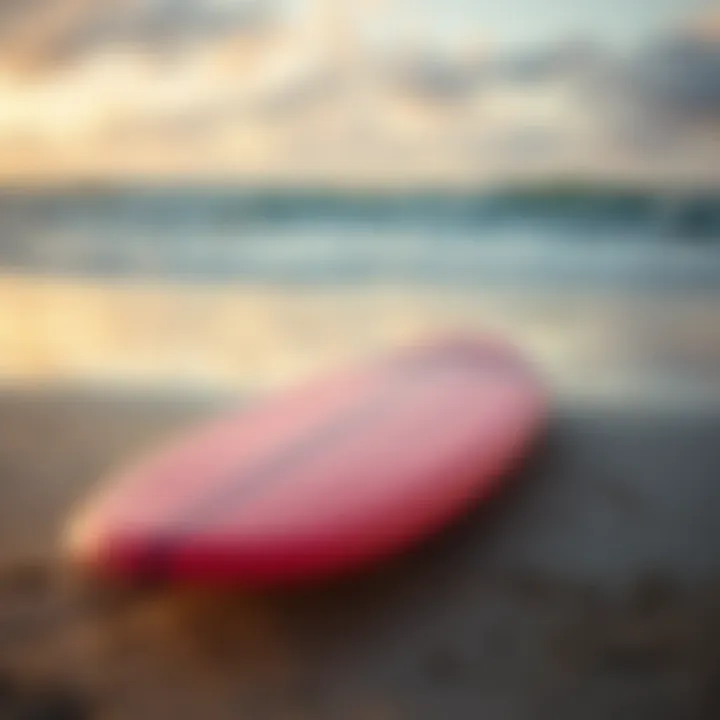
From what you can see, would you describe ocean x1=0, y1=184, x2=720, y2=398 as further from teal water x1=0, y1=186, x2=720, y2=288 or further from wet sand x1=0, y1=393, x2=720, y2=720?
wet sand x1=0, y1=393, x2=720, y2=720

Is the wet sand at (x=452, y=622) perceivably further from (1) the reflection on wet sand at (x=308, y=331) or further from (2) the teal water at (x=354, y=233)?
(2) the teal water at (x=354, y=233)

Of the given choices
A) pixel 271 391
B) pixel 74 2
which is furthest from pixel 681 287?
pixel 74 2

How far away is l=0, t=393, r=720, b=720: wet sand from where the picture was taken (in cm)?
58

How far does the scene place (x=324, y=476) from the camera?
2.23 feet

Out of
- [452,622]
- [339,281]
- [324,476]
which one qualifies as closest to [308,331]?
[339,281]

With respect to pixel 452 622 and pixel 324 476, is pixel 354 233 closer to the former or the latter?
pixel 324 476

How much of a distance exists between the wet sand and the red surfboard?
0.02 m

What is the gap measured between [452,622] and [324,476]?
129 mm

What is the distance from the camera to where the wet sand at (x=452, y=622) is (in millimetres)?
579

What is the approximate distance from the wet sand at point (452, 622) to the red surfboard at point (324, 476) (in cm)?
2

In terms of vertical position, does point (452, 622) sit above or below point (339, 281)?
below

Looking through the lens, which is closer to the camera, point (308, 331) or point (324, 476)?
point (324, 476)

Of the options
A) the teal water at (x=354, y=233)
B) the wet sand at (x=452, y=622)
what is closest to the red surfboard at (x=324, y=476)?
the wet sand at (x=452, y=622)

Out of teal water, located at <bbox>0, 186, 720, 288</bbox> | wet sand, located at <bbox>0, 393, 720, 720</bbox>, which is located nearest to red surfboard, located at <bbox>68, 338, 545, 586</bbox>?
wet sand, located at <bbox>0, 393, 720, 720</bbox>
